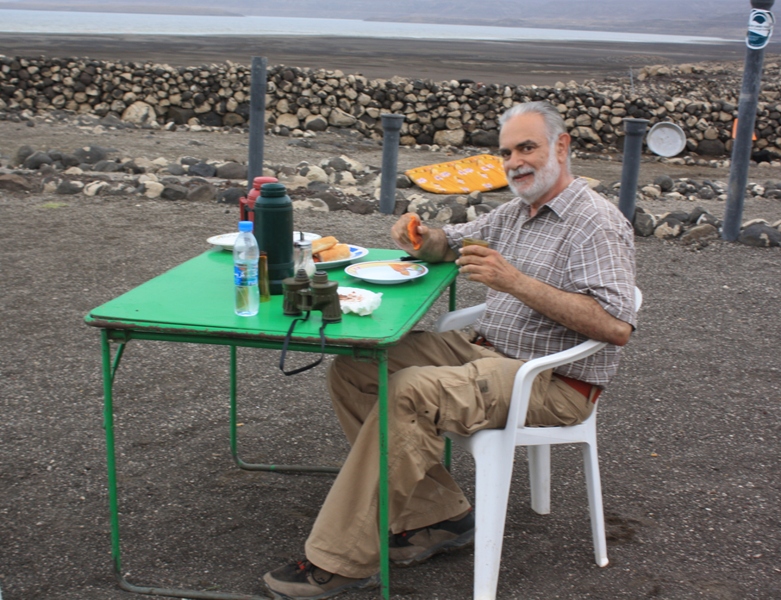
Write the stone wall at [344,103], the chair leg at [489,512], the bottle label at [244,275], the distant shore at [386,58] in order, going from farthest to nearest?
the distant shore at [386,58] → the stone wall at [344,103] → the chair leg at [489,512] → the bottle label at [244,275]

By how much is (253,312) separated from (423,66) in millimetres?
36598

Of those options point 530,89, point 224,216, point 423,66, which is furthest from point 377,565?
point 423,66

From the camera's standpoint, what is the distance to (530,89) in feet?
59.7

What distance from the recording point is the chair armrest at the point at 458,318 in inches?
131

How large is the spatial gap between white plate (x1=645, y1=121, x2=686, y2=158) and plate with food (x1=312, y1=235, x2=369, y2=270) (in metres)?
12.2

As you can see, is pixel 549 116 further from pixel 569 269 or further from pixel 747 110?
pixel 747 110

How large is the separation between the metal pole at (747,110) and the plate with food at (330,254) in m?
5.07

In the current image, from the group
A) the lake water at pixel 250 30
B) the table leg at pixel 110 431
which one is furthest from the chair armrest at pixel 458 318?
the lake water at pixel 250 30

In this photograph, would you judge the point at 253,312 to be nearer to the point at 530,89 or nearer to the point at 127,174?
the point at 127,174

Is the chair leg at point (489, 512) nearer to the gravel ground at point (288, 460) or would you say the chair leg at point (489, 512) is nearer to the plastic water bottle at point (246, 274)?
the gravel ground at point (288, 460)

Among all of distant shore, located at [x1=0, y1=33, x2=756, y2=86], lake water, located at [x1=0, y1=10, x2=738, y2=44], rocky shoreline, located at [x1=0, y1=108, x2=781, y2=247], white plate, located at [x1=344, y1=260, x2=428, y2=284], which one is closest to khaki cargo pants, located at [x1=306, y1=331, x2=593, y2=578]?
white plate, located at [x1=344, y1=260, x2=428, y2=284]

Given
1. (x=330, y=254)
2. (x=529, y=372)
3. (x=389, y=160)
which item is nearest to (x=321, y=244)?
(x=330, y=254)

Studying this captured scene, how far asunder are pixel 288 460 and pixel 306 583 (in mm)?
1044

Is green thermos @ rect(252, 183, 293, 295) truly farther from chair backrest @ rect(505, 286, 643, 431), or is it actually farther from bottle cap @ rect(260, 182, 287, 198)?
chair backrest @ rect(505, 286, 643, 431)
